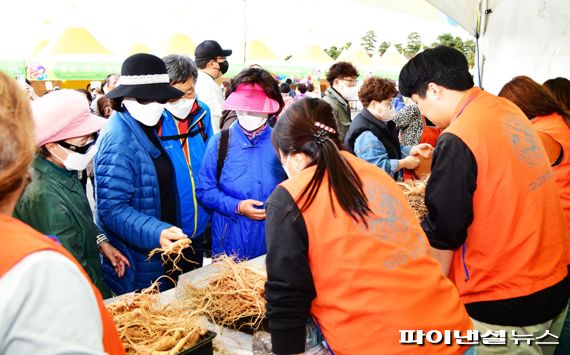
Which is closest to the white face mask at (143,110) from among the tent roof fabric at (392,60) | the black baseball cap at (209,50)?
the black baseball cap at (209,50)

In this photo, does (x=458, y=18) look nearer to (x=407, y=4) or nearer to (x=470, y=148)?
(x=407, y=4)

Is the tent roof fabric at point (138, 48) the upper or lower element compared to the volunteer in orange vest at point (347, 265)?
lower

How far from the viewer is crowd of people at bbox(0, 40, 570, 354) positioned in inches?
30.6

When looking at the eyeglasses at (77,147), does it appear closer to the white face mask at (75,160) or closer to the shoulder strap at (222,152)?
the white face mask at (75,160)

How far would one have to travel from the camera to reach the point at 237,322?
168cm

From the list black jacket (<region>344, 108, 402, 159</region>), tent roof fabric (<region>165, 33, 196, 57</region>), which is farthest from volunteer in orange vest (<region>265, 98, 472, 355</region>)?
tent roof fabric (<region>165, 33, 196, 57</region>)

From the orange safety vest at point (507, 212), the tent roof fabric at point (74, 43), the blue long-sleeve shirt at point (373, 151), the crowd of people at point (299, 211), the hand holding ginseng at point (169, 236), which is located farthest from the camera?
the tent roof fabric at point (74, 43)

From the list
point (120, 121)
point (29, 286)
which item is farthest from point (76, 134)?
point (29, 286)

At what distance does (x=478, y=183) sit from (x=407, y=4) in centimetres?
683

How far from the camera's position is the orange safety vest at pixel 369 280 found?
1162mm

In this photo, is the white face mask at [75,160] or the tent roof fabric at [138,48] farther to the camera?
the tent roof fabric at [138,48]

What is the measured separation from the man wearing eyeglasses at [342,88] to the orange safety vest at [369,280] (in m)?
2.85

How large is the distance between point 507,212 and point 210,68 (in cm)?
319

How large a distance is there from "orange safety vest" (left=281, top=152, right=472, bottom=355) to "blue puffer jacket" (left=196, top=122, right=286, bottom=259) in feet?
3.91
